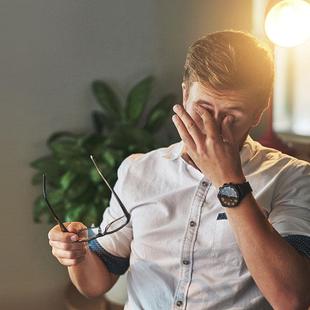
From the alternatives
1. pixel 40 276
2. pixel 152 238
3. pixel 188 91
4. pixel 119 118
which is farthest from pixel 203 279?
pixel 40 276

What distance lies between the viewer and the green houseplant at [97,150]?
7.03 ft

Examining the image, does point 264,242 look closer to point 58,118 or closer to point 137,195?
point 137,195

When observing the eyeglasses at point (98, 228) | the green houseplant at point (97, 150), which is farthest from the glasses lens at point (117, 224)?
the green houseplant at point (97, 150)

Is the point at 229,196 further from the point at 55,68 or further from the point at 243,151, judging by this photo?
the point at 55,68

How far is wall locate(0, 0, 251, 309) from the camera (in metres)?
2.22

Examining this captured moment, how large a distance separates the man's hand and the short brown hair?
88 mm

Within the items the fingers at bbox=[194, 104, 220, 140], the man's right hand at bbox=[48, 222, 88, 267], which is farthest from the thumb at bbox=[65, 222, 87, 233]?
the fingers at bbox=[194, 104, 220, 140]

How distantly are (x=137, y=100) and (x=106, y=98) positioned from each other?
120 mm

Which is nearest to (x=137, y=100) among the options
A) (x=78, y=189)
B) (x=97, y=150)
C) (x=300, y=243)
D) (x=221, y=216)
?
(x=97, y=150)

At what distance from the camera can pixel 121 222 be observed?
130cm

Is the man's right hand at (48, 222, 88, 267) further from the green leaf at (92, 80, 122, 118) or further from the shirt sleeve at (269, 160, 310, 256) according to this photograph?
the green leaf at (92, 80, 122, 118)

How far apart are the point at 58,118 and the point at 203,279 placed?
128cm

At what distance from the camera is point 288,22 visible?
1.72 metres

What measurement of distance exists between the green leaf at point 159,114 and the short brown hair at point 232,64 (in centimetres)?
112
